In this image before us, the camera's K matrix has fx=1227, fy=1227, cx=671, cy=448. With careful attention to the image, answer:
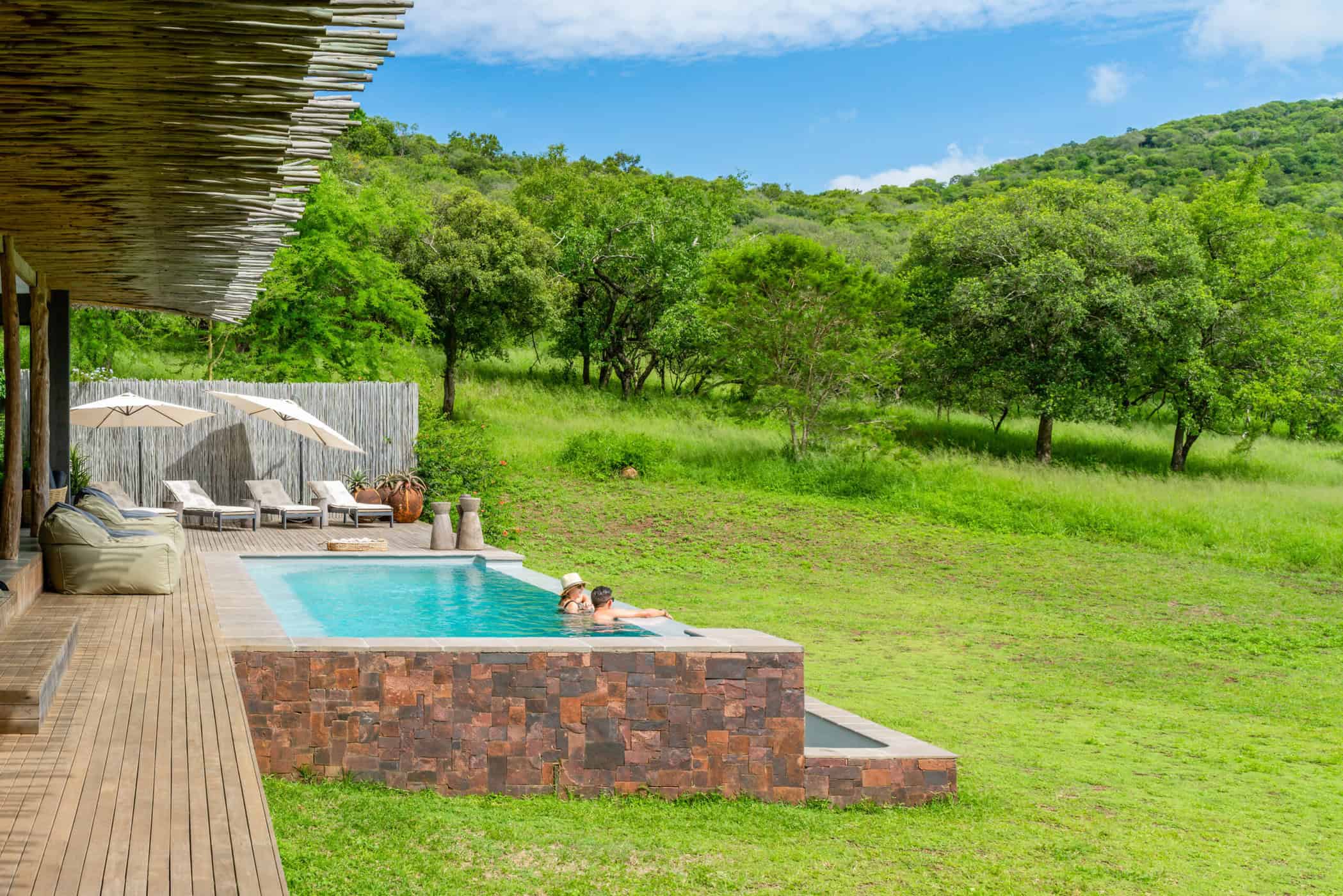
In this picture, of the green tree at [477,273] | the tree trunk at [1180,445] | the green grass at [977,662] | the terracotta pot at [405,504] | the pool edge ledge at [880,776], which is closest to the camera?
the green grass at [977,662]

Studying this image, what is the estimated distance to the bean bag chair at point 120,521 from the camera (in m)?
9.18

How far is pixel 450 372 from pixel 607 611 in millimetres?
18942

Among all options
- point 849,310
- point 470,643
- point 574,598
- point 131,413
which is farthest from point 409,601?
point 849,310

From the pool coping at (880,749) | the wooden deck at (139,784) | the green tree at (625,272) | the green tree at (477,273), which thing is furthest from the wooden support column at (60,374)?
the green tree at (625,272)

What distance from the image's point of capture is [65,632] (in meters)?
5.44

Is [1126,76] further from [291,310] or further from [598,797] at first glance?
[598,797]

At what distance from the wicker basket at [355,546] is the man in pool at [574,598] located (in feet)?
11.9

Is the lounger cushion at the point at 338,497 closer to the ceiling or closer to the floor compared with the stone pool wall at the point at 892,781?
closer to the ceiling

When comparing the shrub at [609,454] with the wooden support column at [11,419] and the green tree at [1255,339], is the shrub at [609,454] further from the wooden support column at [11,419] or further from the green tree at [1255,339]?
the wooden support column at [11,419]

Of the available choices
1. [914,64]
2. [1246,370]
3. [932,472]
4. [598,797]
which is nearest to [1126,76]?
[914,64]

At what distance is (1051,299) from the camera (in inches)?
923

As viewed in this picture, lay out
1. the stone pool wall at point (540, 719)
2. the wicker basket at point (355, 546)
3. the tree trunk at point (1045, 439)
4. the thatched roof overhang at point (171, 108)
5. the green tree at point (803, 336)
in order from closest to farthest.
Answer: the thatched roof overhang at point (171, 108) < the stone pool wall at point (540, 719) < the wicker basket at point (355, 546) < the green tree at point (803, 336) < the tree trunk at point (1045, 439)

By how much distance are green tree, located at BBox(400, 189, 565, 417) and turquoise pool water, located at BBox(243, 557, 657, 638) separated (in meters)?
15.1

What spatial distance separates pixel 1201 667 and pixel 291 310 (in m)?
17.7
